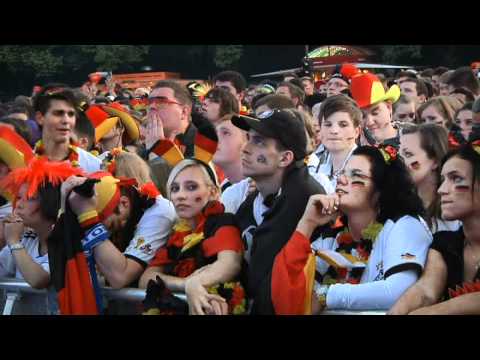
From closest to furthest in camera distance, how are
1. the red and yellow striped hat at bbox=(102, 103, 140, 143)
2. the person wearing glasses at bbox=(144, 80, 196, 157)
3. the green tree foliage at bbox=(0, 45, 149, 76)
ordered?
the person wearing glasses at bbox=(144, 80, 196, 157), the red and yellow striped hat at bbox=(102, 103, 140, 143), the green tree foliage at bbox=(0, 45, 149, 76)

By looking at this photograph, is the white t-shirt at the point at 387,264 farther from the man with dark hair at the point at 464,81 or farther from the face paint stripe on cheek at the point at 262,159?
the man with dark hair at the point at 464,81

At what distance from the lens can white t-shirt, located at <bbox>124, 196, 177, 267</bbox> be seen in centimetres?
404

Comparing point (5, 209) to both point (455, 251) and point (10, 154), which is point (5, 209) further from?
point (455, 251)

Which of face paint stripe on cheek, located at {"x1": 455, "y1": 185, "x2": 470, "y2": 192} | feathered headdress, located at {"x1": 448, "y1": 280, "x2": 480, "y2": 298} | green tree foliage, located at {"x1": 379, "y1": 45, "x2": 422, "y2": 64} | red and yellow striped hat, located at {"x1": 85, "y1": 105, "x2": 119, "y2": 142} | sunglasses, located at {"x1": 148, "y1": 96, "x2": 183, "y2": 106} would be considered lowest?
feathered headdress, located at {"x1": 448, "y1": 280, "x2": 480, "y2": 298}

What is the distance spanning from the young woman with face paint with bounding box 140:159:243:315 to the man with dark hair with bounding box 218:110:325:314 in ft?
0.43

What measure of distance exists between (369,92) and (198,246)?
3.02 meters

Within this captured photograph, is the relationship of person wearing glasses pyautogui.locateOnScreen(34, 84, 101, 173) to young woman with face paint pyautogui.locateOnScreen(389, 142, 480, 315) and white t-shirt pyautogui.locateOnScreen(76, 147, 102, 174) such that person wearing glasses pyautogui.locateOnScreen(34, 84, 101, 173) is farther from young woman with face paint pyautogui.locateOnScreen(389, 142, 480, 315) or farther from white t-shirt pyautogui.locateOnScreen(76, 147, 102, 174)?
young woman with face paint pyautogui.locateOnScreen(389, 142, 480, 315)

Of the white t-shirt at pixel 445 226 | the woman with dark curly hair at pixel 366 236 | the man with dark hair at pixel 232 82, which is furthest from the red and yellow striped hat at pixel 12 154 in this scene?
the man with dark hair at pixel 232 82

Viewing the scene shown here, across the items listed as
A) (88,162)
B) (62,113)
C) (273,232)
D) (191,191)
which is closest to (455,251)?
(273,232)

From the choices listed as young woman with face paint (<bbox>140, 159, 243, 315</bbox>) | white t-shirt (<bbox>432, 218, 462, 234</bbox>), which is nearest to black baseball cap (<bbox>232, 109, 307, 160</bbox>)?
young woman with face paint (<bbox>140, 159, 243, 315</bbox>)

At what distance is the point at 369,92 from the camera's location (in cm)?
627

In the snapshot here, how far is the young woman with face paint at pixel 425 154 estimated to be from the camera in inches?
164
